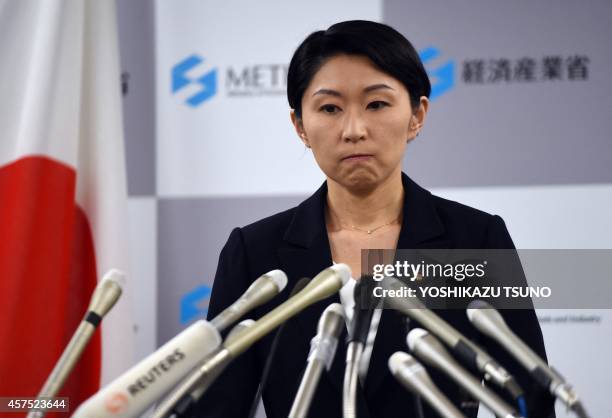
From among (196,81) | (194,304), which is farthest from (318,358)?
(196,81)

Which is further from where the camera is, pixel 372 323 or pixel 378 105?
pixel 378 105

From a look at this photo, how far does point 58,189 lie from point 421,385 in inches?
57.5

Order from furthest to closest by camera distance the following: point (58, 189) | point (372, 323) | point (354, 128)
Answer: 1. point (58, 189)
2. point (354, 128)
3. point (372, 323)

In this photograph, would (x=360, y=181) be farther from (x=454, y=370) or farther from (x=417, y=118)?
(x=454, y=370)

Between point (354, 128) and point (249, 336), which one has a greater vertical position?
point (354, 128)

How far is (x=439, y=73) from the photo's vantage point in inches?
86.7

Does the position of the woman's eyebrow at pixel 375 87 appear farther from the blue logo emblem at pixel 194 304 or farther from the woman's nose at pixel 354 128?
the blue logo emblem at pixel 194 304

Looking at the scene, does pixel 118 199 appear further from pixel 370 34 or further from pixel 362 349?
pixel 362 349

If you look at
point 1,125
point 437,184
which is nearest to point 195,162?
point 1,125

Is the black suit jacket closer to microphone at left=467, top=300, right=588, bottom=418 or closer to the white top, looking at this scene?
the white top

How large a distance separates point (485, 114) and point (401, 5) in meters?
0.45

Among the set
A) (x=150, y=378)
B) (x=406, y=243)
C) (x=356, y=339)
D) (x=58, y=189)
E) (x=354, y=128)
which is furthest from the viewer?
(x=58, y=189)

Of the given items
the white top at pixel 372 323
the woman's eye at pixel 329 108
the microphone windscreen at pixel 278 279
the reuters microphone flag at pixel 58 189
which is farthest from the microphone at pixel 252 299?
the reuters microphone flag at pixel 58 189

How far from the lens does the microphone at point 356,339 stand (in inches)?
27.8
